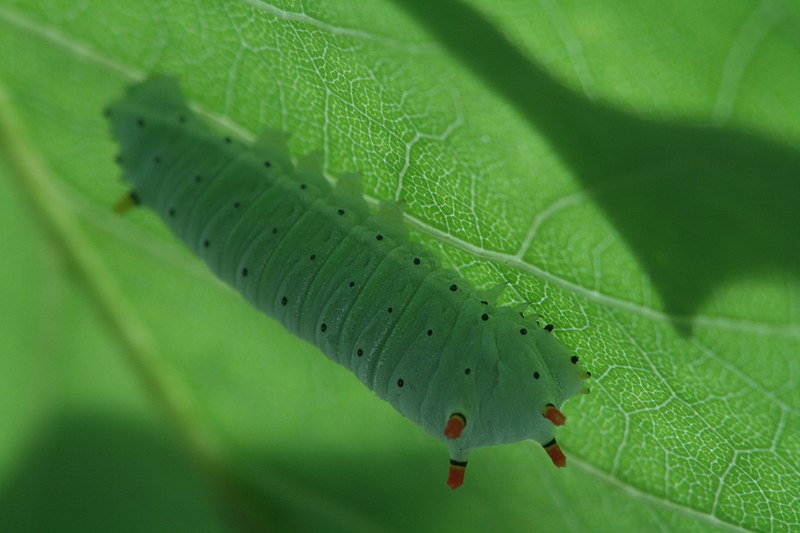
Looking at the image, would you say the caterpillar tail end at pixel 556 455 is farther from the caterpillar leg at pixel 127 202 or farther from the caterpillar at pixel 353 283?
the caterpillar leg at pixel 127 202

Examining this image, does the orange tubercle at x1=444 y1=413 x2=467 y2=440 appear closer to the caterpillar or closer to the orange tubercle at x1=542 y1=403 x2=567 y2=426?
the caterpillar

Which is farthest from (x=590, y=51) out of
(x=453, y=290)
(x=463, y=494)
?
(x=463, y=494)

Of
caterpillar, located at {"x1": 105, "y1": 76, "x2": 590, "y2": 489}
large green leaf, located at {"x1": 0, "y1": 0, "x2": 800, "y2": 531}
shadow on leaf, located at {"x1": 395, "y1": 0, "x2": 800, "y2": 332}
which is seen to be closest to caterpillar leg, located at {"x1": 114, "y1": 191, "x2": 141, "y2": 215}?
caterpillar, located at {"x1": 105, "y1": 76, "x2": 590, "y2": 489}

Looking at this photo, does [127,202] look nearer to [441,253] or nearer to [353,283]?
[353,283]

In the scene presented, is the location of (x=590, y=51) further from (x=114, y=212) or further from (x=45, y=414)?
(x=45, y=414)

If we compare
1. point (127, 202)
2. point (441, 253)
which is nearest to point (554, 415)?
point (441, 253)

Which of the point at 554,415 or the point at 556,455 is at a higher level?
the point at 554,415
